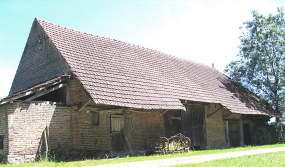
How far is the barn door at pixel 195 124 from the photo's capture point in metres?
17.0

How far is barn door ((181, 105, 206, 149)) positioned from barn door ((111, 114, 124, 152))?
4400mm

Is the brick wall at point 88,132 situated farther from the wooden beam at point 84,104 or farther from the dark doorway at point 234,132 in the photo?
the dark doorway at point 234,132

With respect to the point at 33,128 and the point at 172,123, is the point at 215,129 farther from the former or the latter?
the point at 33,128

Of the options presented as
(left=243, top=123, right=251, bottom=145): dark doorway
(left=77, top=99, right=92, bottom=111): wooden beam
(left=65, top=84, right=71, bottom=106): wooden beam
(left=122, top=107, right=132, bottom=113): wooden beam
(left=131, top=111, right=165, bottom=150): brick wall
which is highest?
(left=65, top=84, right=71, bottom=106): wooden beam

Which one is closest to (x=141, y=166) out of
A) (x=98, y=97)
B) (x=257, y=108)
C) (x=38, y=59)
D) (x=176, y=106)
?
(x=98, y=97)

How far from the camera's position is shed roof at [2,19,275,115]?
12578 mm

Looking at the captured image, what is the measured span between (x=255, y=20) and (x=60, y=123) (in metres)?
19.7

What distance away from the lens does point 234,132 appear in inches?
843

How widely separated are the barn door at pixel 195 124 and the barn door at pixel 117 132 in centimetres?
440

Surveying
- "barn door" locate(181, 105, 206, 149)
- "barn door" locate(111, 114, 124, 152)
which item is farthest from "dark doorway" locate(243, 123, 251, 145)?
"barn door" locate(111, 114, 124, 152)

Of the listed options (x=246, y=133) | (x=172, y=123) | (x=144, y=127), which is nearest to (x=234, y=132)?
(x=246, y=133)

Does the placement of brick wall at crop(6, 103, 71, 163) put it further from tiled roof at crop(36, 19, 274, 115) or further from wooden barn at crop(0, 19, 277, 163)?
tiled roof at crop(36, 19, 274, 115)

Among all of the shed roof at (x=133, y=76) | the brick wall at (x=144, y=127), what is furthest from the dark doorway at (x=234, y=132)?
the brick wall at (x=144, y=127)

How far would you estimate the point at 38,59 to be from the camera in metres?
16.1
